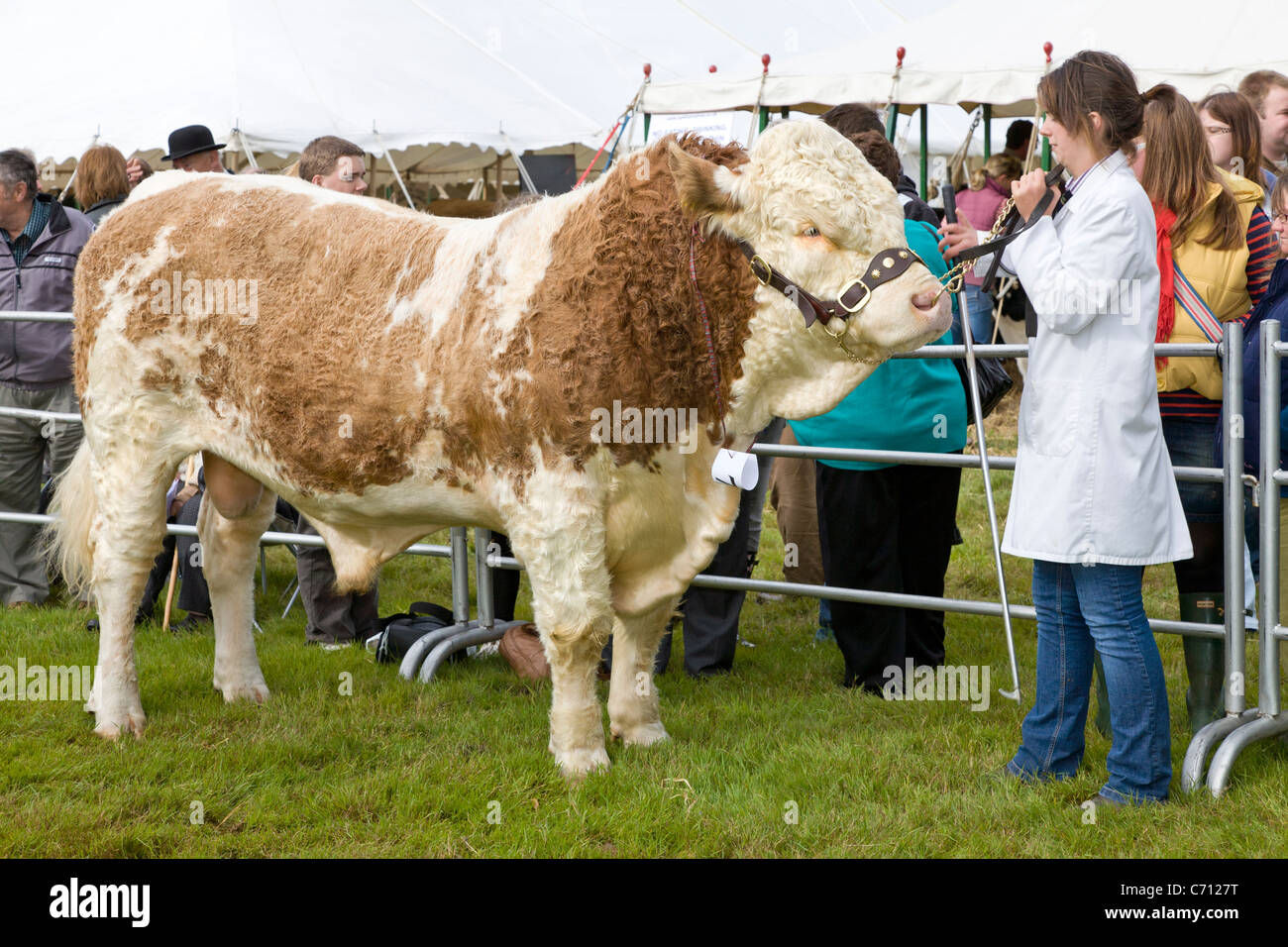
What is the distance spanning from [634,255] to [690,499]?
31.2 inches

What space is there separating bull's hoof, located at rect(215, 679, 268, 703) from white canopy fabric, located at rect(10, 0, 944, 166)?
998 centimetres

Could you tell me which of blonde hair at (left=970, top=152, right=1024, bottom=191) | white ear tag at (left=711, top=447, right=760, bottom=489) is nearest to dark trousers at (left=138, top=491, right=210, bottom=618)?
white ear tag at (left=711, top=447, right=760, bottom=489)

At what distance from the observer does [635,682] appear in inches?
173

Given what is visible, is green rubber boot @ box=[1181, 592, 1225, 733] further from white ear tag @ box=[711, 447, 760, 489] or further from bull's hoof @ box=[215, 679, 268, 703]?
bull's hoof @ box=[215, 679, 268, 703]

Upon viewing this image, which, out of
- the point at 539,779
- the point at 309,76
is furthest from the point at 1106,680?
the point at 309,76

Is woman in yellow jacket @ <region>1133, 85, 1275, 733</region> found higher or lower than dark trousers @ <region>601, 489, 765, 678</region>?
higher

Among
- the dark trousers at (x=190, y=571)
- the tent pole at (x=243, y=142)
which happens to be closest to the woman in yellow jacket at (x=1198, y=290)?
the dark trousers at (x=190, y=571)

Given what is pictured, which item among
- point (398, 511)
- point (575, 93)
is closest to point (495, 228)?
point (398, 511)

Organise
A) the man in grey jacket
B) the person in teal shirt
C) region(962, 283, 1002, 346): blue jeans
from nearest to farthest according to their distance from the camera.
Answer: the person in teal shirt
the man in grey jacket
region(962, 283, 1002, 346): blue jeans

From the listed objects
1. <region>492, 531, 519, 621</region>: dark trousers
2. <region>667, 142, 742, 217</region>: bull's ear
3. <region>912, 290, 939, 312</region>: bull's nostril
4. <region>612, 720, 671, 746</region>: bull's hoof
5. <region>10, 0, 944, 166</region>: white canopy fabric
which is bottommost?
<region>612, 720, 671, 746</region>: bull's hoof

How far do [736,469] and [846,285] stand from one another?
64 centimetres

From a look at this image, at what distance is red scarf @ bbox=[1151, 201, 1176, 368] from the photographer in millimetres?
4188

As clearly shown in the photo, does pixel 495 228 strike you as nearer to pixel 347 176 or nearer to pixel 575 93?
pixel 347 176

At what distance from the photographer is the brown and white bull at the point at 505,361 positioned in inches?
144
